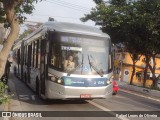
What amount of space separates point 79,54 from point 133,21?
51.5 ft

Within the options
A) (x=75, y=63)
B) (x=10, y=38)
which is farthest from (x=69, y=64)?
(x=10, y=38)

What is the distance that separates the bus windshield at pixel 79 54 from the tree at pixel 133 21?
45.7 feet

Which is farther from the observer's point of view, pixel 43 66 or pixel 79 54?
pixel 43 66

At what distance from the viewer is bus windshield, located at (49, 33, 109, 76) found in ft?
45.9

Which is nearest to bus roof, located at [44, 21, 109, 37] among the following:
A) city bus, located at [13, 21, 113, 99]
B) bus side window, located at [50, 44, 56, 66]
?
city bus, located at [13, 21, 113, 99]

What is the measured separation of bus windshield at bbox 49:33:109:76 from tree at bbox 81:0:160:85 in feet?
45.7

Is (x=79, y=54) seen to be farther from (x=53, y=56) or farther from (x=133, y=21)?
(x=133, y=21)

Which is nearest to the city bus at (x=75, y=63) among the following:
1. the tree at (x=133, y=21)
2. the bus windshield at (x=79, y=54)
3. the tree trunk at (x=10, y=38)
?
the bus windshield at (x=79, y=54)

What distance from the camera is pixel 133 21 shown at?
95.5ft

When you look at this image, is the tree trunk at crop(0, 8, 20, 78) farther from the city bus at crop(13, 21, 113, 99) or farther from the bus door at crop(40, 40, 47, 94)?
the bus door at crop(40, 40, 47, 94)

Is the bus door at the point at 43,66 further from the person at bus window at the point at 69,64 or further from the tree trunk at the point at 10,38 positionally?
the tree trunk at the point at 10,38

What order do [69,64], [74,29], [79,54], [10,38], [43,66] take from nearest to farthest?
[10,38] < [69,64] < [79,54] < [74,29] < [43,66]

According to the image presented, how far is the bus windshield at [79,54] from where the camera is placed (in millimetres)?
13992

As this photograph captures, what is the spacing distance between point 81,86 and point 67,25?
2.62 m
